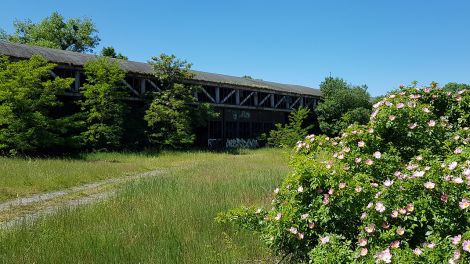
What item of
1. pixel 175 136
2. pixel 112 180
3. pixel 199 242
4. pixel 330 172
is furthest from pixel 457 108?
pixel 175 136

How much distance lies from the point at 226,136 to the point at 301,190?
28647 mm

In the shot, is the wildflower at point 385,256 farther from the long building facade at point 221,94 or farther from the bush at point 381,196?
the long building facade at point 221,94

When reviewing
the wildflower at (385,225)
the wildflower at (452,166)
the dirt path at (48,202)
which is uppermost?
the wildflower at (452,166)

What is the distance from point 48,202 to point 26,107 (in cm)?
940

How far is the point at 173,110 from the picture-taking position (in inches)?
960

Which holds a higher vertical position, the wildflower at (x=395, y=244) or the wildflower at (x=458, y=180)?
the wildflower at (x=458, y=180)

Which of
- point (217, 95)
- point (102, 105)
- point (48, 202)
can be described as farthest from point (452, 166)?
point (217, 95)

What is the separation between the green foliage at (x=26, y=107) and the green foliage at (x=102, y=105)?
2.47 m

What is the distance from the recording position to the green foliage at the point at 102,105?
20.9m

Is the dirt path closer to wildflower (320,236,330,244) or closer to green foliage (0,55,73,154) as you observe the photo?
wildflower (320,236,330,244)

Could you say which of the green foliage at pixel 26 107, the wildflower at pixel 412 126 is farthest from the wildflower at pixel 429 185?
the green foliage at pixel 26 107

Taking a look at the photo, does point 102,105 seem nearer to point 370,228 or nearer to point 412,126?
point 412,126

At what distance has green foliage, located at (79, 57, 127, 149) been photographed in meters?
20.9

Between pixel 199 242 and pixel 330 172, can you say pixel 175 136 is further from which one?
pixel 330 172
